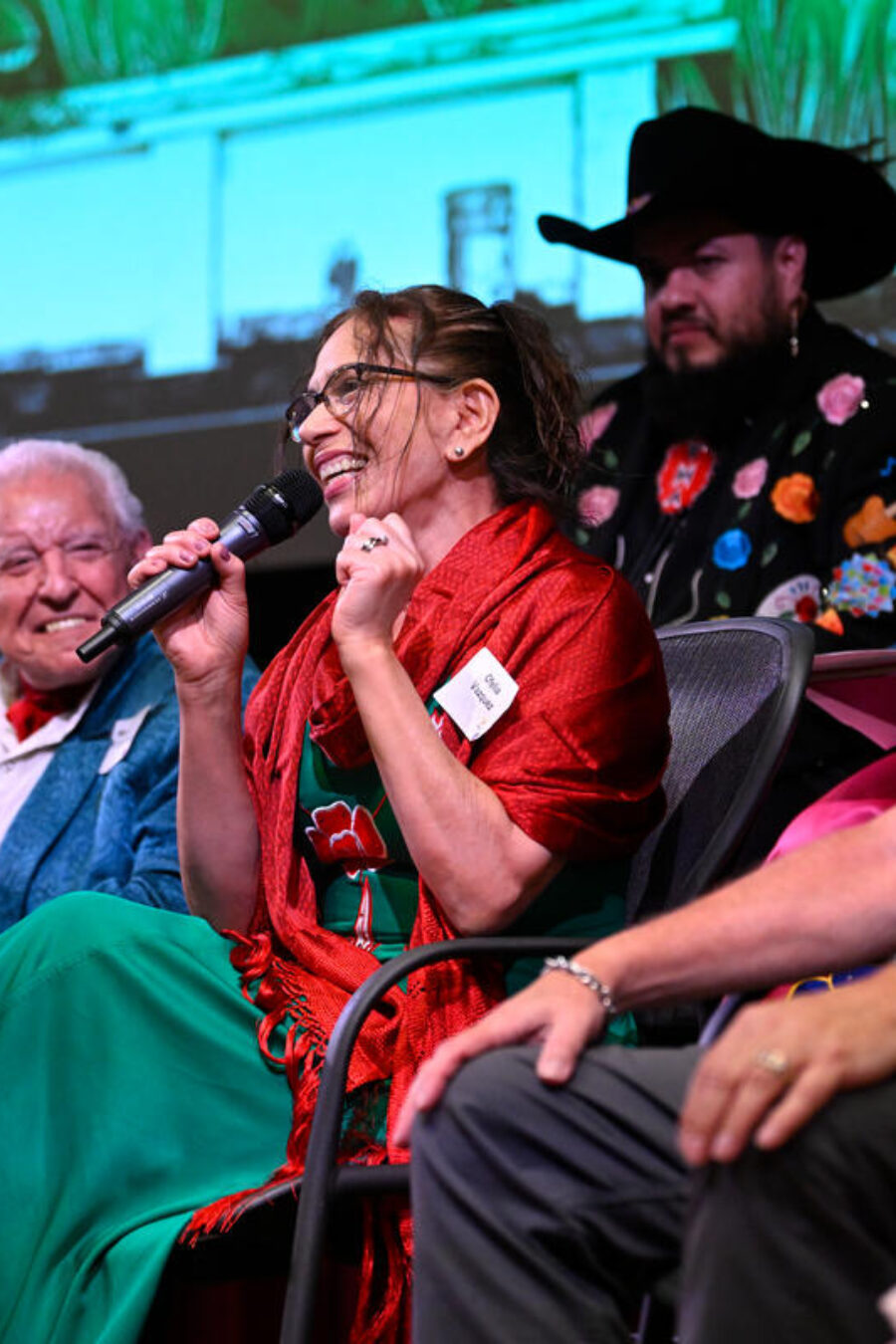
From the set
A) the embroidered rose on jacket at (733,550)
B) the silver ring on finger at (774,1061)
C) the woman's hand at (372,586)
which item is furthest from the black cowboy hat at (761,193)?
the silver ring on finger at (774,1061)

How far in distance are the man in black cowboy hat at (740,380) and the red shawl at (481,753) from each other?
937mm

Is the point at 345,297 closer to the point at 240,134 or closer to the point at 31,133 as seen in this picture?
the point at 240,134

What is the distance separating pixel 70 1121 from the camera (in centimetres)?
161

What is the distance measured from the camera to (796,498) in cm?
279

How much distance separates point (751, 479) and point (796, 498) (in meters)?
0.12

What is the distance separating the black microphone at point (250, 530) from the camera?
1.80m

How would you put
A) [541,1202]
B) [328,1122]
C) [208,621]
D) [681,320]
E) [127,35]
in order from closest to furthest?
[541,1202]
[328,1122]
[208,621]
[681,320]
[127,35]

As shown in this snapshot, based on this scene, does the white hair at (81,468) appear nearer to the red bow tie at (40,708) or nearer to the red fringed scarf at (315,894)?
the red bow tie at (40,708)

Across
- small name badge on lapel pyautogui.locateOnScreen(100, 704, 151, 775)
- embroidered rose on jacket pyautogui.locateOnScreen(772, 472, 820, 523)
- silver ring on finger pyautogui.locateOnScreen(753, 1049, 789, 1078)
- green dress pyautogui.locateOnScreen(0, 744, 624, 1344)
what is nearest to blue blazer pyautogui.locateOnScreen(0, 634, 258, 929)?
small name badge on lapel pyautogui.locateOnScreen(100, 704, 151, 775)

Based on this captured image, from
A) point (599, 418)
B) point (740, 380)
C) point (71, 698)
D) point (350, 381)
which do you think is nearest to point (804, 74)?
point (740, 380)

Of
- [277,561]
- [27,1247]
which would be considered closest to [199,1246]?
[27,1247]

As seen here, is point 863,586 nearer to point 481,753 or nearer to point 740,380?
point 740,380

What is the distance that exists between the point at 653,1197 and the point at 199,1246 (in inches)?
25.6

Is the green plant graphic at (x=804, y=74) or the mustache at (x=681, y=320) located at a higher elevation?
the green plant graphic at (x=804, y=74)
